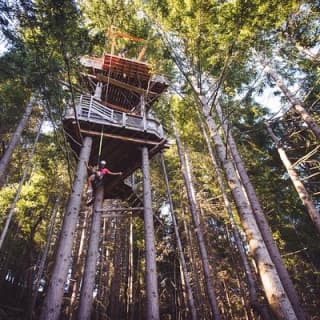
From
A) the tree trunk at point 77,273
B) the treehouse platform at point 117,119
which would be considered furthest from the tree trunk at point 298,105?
the tree trunk at point 77,273

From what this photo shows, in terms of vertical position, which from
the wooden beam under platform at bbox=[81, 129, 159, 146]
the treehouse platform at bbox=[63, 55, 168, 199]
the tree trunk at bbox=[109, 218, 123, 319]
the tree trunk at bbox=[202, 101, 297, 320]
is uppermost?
the treehouse platform at bbox=[63, 55, 168, 199]

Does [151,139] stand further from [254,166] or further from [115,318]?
[115,318]

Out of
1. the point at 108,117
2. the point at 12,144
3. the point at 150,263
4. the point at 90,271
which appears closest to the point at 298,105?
the point at 108,117

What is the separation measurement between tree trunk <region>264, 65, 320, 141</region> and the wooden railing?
4.12m

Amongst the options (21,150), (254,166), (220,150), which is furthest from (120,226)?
(220,150)

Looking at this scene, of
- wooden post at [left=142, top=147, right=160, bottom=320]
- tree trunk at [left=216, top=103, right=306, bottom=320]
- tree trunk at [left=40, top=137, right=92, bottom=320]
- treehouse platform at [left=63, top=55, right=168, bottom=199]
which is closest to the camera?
tree trunk at [left=40, top=137, right=92, bottom=320]

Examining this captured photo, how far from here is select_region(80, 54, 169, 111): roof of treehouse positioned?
9.80m

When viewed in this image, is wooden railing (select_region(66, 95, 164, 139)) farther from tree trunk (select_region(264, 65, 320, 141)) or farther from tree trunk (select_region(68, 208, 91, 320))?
tree trunk (select_region(68, 208, 91, 320))

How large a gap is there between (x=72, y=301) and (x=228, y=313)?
335 inches

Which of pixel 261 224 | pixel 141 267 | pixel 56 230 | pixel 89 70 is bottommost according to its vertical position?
pixel 261 224

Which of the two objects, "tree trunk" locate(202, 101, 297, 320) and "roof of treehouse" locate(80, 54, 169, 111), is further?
"roof of treehouse" locate(80, 54, 169, 111)

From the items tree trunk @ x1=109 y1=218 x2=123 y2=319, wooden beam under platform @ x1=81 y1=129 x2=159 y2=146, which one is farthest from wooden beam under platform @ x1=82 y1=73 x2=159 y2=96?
tree trunk @ x1=109 y1=218 x2=123 y2=319

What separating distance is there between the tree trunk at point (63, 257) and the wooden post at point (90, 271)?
7.99 feet

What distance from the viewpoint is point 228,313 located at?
12734 mm
